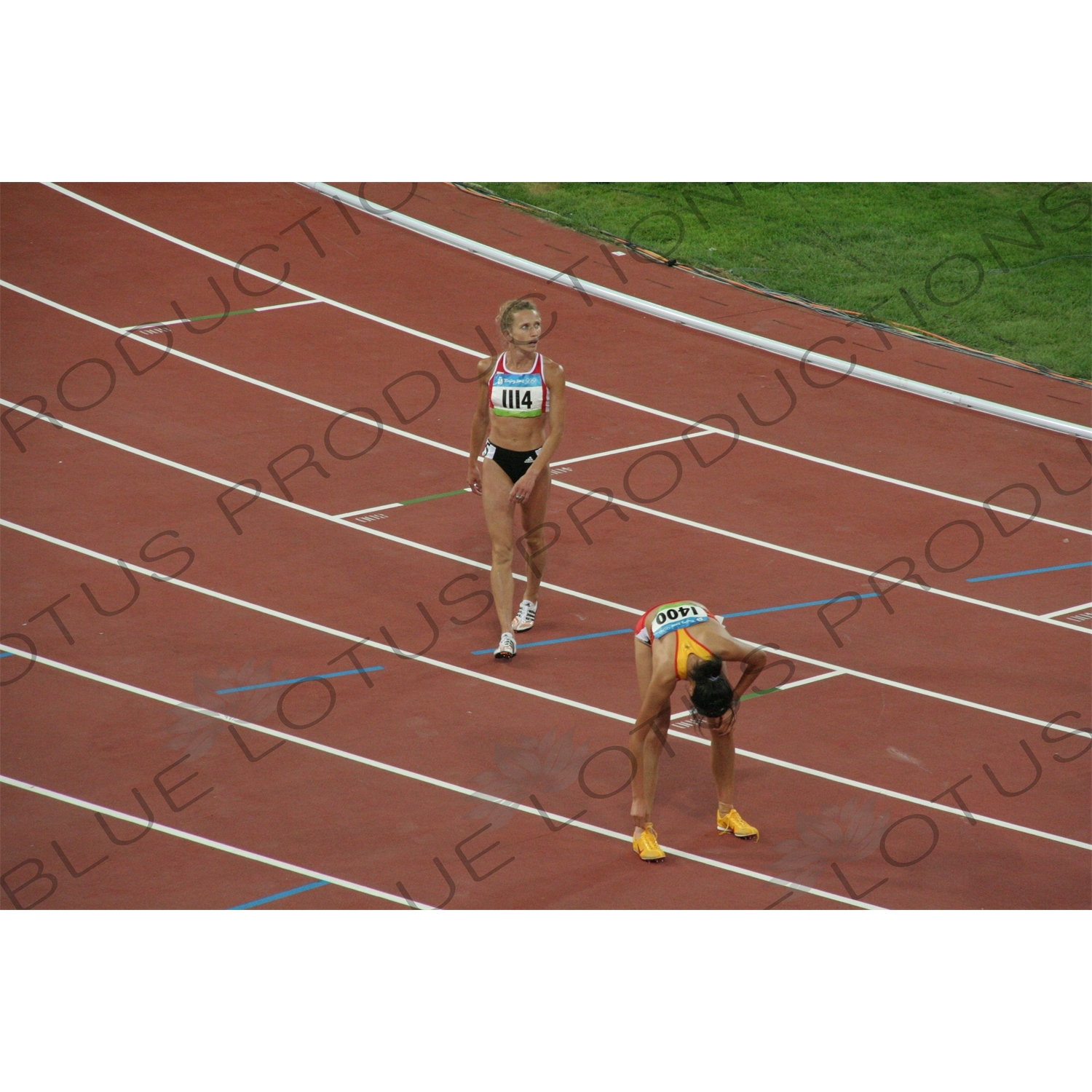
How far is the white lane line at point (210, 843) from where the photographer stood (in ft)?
22.1

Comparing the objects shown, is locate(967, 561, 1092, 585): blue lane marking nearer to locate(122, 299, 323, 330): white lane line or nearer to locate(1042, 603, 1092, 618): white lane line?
locate(1042, 603, 1092, 618): white lane line

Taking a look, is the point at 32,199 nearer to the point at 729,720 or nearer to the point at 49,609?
the point at 49,609

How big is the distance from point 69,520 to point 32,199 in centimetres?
645

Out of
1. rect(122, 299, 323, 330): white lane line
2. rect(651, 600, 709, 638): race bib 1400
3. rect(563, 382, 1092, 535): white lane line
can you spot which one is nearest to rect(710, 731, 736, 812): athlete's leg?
rect(651, 600, 709, 638): race bib 1400

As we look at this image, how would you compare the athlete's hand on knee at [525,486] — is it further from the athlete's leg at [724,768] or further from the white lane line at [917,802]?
the athlete's leg at [724,768]

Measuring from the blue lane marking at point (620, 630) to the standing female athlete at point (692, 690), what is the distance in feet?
6.10

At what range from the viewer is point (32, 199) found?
49.5ft

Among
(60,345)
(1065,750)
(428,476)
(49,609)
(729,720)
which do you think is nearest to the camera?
(729,720)

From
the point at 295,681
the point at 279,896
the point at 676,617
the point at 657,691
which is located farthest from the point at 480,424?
the point at 279,896

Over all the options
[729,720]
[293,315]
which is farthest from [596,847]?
[293,315]

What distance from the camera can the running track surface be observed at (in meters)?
7.08

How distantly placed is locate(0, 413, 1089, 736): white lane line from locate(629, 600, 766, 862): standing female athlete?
5.87 feet

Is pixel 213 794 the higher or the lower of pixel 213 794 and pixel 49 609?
the lower

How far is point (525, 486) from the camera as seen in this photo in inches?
332
